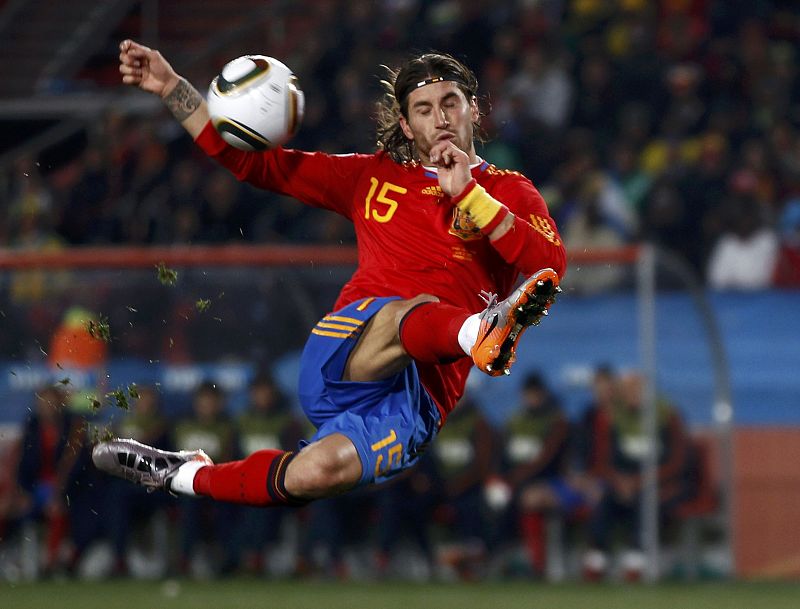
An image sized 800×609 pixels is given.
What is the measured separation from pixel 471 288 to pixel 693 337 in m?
5.34

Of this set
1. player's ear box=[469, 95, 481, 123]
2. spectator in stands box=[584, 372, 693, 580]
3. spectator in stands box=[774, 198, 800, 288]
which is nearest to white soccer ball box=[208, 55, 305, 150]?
player's ear box=[469, 95, 481, 123]

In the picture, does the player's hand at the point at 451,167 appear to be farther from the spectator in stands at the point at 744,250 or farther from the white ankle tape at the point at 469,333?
the spectator in stands at the point at 744,250

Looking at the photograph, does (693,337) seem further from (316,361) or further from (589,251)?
(316,361)

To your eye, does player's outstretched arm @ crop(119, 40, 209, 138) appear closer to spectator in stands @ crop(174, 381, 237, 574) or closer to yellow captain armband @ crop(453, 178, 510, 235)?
yellow captain armband @ crop(453, 178, 510, 235)

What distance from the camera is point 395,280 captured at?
20.4 feet

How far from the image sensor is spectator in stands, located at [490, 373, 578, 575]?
10.9 m

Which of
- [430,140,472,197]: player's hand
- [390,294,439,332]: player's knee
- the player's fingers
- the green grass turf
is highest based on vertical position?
the player's fingers

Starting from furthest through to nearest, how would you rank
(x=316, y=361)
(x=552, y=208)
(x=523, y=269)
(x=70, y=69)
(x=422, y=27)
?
(x=70, y=69) < (x=422, y=27) < (x=552, y=208) < (x=316, y=361) < (x=523, y=269)

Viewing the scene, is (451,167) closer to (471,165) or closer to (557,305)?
(471,165)

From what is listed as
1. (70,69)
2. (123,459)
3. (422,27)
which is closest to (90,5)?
(70,69)

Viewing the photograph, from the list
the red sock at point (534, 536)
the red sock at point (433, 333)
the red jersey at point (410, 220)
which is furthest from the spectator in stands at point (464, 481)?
the red sock at point (433, 333)

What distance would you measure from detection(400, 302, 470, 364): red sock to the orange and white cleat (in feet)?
0.49

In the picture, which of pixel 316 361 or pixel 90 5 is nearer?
pixel 316 361

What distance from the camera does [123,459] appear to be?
652 cm
